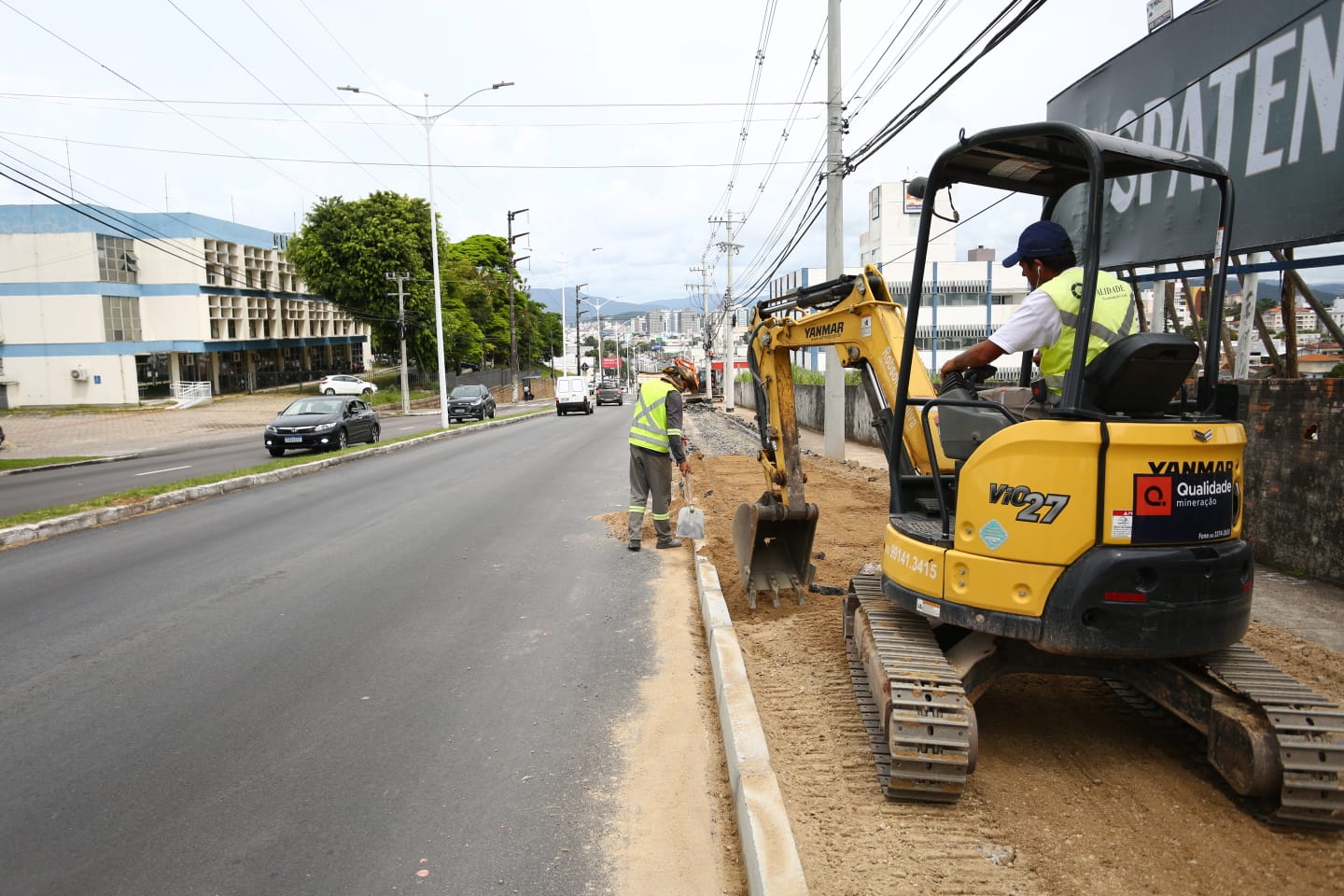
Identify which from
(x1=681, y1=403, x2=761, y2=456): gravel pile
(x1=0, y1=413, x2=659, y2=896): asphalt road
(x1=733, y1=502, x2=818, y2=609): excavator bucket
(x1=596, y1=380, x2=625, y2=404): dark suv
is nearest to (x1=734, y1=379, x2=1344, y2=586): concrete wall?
(x1=733, y1=502, x2=818, y2=609): excavator bucket

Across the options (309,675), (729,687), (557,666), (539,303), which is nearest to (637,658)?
(557,666)

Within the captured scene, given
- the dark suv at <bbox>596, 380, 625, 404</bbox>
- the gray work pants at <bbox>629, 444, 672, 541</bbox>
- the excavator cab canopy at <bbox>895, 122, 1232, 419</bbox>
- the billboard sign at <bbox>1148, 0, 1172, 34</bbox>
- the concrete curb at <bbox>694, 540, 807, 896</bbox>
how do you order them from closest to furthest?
the concrete curb at <bbox>694, 540, 807, 896</bbox> < the excavator cab canopy at <bbox>895, 122, 1232, 419</bbox> < the gray work pants at <bbox>629, 444, 672, 541</bbox> < the billboard sign at <bbox>1148, 0, 1172, 34</bbox> < the dark suv at <bbox>596, 380, 625, 404</bbox>

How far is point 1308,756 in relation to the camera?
3.29 metres

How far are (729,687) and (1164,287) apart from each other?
32.4ft

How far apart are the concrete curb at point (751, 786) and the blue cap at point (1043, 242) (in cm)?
259

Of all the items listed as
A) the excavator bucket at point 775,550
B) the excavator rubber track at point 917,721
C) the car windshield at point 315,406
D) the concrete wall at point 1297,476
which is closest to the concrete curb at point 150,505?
the car windshield at point 315,406

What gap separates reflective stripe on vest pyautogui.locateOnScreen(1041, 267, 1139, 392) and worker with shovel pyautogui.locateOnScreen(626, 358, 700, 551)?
4.92 meters

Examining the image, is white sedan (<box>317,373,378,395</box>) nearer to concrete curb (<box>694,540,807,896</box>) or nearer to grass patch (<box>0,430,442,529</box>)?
grass patch (<box>0,430,442,529</box>)

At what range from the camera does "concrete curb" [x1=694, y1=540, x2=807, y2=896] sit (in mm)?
2945

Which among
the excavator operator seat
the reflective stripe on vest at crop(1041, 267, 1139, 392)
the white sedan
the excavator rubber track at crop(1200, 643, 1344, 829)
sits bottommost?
the excavator rubber track at crop(1200, 643, 1344, 829)

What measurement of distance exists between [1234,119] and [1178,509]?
732 cm

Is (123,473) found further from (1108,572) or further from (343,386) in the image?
(343,386)

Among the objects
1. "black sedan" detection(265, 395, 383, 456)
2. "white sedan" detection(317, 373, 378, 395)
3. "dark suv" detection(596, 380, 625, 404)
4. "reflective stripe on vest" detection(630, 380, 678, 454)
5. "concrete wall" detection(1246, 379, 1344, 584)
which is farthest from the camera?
"dark suv" detection(596, 380, 625, 404)

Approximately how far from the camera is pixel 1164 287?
1146 centimetres
